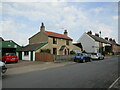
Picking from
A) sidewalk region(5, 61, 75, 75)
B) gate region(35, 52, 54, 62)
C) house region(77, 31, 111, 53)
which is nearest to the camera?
sidewalk region(5, 61, 75, 75)

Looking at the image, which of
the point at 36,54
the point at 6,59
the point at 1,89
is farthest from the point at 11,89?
the point at 36,54

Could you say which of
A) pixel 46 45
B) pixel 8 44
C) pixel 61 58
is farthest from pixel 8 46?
pixel 61 58

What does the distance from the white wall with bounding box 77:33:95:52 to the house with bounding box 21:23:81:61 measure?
44.3 feet

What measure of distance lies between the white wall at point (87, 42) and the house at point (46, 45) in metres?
13.5

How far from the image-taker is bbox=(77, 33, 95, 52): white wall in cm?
4341

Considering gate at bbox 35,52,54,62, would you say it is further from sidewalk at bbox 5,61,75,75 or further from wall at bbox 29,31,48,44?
wall at bbox 29,31,48,44

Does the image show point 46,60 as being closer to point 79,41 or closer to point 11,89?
point 11,89

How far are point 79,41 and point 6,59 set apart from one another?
1372 inches

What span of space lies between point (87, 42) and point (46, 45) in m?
23.4

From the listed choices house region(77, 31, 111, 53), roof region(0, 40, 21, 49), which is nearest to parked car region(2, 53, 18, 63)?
roof region(0, 40, 21, 49)

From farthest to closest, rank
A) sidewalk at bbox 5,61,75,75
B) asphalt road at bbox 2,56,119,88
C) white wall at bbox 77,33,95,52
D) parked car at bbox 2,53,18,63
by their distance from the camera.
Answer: white wall at bbox 77,33,95,52
parked car at bbox 2,53,18,63
sidewalk at bbox 5,61,75,75
asphalt road at bbox 2,56,119,88

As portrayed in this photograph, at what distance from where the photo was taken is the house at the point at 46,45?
24.4 metres

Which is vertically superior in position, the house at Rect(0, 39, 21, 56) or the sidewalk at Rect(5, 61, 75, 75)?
the house at Rect(0, 39, 21, 56)

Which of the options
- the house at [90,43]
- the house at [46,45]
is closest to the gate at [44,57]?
the house at [46,45]
